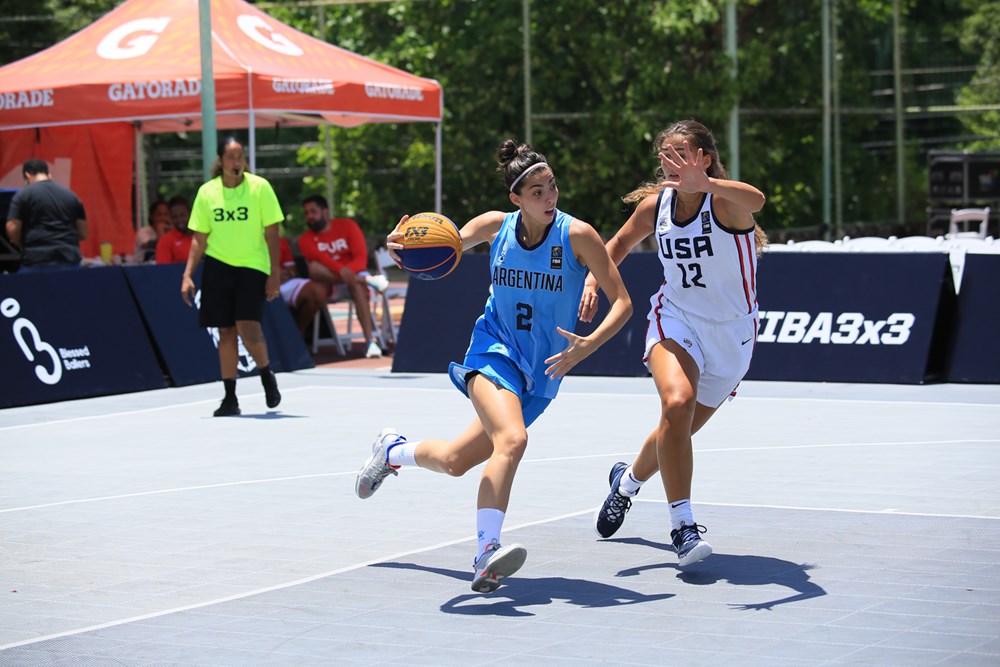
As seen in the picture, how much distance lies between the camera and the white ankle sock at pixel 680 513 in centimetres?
691

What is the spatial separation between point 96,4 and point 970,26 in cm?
1873

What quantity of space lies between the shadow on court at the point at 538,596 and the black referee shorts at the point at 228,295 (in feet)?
20.1

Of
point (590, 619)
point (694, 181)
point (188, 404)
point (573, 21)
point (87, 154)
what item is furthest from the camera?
point (573, 21)

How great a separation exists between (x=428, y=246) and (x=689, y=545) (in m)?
1.90

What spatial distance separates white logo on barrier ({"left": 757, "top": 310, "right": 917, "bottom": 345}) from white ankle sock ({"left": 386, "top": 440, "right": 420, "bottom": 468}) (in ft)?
24.6

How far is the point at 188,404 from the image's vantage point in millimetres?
13703

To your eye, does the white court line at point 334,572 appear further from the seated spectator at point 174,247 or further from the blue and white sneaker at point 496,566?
the seated spectator at point 174,247

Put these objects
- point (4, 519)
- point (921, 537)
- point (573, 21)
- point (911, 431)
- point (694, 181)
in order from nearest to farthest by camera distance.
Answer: point (694, 181) → point (921, 537) → point (4, 519) → point (911, 431) → point (573, 21)

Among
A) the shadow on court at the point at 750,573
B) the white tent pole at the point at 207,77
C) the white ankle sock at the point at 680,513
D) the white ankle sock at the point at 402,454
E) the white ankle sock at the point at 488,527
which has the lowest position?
the shadow on court at the point at 750,573

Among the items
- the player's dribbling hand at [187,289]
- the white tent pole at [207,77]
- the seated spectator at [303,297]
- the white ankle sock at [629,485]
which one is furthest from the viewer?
the seated spectator at [303,297]

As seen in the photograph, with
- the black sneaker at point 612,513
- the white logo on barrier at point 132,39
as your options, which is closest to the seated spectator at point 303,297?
the white logo on barrier at point 132,39

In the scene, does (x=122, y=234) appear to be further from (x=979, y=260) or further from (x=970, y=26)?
(x=970, y=26)

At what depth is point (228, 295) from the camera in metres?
12.5

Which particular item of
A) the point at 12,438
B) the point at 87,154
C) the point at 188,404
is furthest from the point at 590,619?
the point at 87,154
